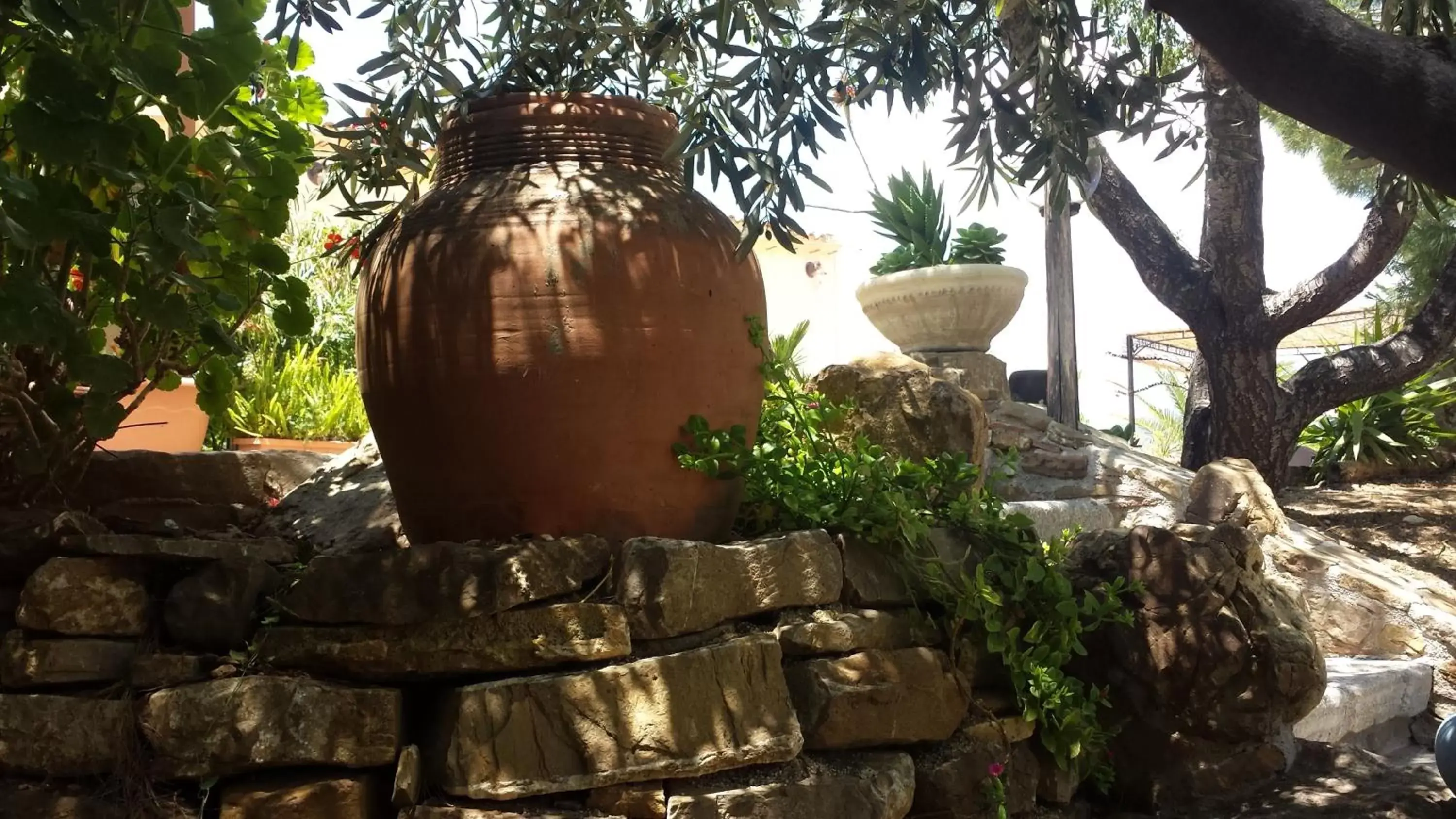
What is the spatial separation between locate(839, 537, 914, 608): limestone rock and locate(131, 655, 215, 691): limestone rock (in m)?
1.22

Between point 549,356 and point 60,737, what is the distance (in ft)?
3.44

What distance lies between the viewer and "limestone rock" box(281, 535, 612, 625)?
6.40 ft

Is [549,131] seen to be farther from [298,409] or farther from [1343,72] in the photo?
[298,409]

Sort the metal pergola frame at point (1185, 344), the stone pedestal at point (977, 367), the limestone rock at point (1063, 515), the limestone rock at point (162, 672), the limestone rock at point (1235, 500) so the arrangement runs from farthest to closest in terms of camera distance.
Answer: the metal pergola frame at point (1185, 344) < the stone pedestal at point (977, 367) < the limestone rock at point (1235, 500) < the limestone rock at point (1063, 515) < the limestone rock at point (162, 672)

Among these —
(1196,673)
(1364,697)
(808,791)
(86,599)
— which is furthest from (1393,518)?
(86,599)

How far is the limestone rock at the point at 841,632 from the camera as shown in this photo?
2166 mm

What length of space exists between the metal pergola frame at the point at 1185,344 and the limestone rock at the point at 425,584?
7.17m

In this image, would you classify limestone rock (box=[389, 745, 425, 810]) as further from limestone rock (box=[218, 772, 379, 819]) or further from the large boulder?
the large boulder

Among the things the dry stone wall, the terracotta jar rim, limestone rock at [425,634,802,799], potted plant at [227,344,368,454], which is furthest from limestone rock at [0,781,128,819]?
potted plant at [227,344,368,454]

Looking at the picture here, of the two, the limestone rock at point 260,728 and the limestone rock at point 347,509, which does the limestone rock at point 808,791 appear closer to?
the limestone rock at point 260,728

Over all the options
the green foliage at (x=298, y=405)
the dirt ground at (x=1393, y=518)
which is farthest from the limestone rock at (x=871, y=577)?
the dirt ground at (x=1393, y=518)

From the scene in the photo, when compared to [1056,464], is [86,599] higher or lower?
lower

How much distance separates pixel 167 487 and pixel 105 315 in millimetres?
431

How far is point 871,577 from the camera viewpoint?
2.35 metres
